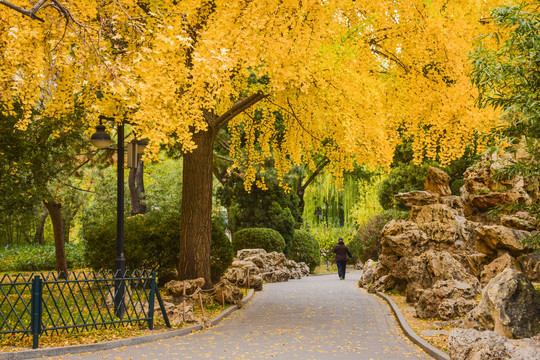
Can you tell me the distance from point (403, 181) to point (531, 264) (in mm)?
16050

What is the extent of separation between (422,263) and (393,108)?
14.5ft

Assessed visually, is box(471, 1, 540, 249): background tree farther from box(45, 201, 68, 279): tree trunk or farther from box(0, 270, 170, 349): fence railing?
box(45, 201, 68, 279): tree trunk

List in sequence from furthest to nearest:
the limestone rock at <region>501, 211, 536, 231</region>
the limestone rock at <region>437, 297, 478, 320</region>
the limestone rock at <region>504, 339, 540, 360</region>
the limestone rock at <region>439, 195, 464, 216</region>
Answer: the limestone rock at <region>439, 195, 464, 216</region>
the limestone rock at <region>501, 211, 536, 231</region>
the limestone rock at <region>437, 297, 478, 320</region>
the limestone rock at <region>504, 339, 540, 360</region>

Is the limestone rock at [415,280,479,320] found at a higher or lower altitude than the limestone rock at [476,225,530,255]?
lower

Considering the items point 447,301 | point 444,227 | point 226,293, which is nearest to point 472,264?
point 444,227

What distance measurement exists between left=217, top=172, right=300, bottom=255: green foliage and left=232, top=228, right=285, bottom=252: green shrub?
4.15 ft

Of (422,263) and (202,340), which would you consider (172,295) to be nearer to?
(202,340)

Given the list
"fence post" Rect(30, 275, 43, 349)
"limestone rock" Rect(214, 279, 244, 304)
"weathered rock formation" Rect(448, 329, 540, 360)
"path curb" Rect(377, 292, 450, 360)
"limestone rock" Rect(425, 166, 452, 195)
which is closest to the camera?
"weathered rock formation" Rect(448, 329, 540, 360)

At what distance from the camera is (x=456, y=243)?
647 inches

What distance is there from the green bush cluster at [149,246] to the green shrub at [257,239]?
7.77m

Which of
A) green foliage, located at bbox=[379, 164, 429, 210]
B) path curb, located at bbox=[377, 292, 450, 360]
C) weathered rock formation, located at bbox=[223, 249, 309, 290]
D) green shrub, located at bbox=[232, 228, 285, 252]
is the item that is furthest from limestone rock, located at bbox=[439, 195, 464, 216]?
green foliage, located at bbox=[379, 164, 429, 210]

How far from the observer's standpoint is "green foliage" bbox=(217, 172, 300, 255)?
89.1 ft

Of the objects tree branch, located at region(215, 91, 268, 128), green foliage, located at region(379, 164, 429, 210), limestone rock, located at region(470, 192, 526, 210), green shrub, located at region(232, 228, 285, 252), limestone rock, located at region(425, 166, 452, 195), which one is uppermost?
tree branch, located at region(215, 91, 268, 128)

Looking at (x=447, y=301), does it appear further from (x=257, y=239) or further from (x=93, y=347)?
(x=257, y=239)
